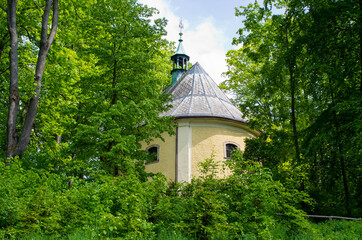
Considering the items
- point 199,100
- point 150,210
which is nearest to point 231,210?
point 150,210

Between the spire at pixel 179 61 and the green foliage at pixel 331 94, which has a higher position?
the spire at pixel 179 61

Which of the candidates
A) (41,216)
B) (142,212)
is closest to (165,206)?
(142,212)

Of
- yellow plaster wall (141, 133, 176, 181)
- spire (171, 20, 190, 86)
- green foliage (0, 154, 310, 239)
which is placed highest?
spire (171, 20, 190, 86)

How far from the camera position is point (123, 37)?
11.3m

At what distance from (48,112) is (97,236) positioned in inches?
405

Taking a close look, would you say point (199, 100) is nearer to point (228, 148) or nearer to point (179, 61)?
point (228, 148)

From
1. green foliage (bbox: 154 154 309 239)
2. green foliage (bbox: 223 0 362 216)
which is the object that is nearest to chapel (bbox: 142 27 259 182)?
green foliage (bbox: 223 0 362 216)

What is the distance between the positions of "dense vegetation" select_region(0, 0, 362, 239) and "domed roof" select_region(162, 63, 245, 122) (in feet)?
7.22

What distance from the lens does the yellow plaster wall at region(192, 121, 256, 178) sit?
15.8 meters

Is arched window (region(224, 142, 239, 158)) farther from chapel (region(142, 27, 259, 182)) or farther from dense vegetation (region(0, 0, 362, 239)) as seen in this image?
dense vegetation (region(0, 0, 362, 239))

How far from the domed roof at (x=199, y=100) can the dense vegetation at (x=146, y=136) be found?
2.20 metres

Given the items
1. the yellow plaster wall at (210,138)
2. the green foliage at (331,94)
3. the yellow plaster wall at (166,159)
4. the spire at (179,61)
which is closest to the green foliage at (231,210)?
the green foliage at (331,94)

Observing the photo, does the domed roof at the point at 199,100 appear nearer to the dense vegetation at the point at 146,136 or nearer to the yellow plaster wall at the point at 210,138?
the yellow plaster wall at the point at 210,138

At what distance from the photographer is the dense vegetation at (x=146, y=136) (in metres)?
5.34
